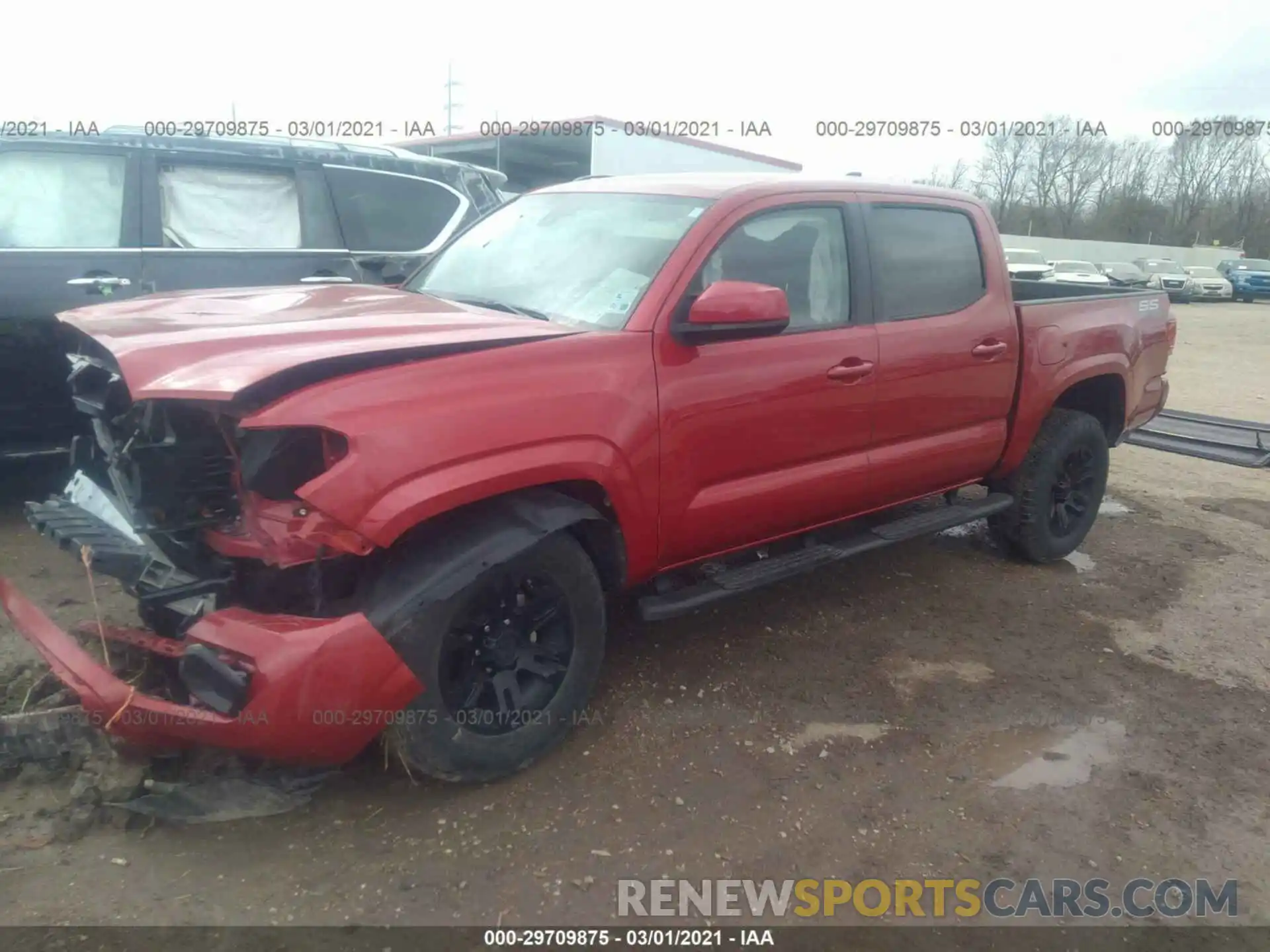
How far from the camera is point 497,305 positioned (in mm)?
3490

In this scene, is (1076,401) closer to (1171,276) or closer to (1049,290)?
(1049,290)

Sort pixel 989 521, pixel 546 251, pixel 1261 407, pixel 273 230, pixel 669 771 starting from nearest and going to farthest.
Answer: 1. pixel 669 771
2. pixel 546 251
3. pixel 989 521
4. pixel 273 230
5. pixel 1261 407

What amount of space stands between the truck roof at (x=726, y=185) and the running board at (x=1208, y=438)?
3.57m

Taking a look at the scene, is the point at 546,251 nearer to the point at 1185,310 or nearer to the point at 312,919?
the point at 312,919

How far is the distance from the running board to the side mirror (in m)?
4.49

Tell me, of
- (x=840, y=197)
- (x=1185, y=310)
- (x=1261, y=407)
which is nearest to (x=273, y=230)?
(x=840, y=197)

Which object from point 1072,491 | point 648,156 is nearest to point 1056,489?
point 1072,491

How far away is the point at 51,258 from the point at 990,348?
14.8 feet

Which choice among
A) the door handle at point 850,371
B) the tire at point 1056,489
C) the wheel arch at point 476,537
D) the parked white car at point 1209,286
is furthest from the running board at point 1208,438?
the parked white car at point 1209,286

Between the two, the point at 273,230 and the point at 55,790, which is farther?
the point at 273,230

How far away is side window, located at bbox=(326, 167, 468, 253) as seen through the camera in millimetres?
5859

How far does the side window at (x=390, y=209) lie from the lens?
5.86 metres

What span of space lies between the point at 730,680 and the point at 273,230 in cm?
384

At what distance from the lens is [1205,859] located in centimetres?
286
